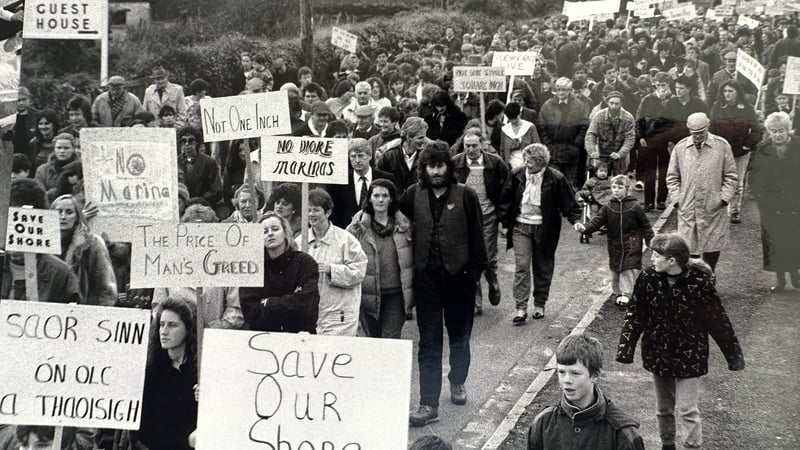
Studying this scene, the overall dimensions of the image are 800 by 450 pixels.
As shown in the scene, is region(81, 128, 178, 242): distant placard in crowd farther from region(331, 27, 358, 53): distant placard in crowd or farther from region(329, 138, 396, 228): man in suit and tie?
region(331, 27, 358, 53): distant placard in crowd

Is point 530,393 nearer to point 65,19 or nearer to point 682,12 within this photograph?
point 682,12

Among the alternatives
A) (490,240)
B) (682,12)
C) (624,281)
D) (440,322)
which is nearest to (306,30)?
(490,240)

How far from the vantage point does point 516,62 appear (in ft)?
13.1

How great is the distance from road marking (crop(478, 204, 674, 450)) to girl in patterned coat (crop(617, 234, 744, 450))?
19 cm

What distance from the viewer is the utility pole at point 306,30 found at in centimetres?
418

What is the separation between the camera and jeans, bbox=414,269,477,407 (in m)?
4.13

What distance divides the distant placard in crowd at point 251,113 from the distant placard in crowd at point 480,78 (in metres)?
0.65

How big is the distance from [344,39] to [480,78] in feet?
1.82

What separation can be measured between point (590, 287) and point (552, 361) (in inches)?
11.6

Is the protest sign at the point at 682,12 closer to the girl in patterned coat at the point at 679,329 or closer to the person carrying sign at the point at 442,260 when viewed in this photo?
the girl in patterned coat at the point at 679,329

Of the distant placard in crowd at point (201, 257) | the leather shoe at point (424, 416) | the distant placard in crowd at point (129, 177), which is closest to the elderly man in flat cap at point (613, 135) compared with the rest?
the leather shoe at point (424, 416)

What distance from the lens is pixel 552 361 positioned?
390 centimetres

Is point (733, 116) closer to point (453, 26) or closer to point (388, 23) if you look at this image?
point (453, 26)

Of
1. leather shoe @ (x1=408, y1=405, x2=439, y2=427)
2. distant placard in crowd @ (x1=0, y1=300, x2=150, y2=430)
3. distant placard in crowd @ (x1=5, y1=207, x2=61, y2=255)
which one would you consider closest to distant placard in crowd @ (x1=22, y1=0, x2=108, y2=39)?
distant placard in crowd @ (x1=5, y1=207, x2=61, y2=255)
